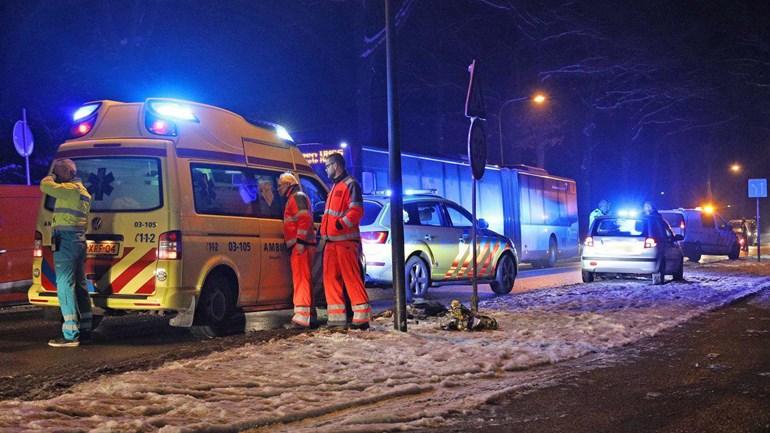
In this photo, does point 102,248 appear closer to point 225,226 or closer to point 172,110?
point 225,226

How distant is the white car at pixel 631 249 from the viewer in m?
15.8

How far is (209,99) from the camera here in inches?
1252

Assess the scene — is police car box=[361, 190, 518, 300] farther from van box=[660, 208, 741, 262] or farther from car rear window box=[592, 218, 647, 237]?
van box=[660, 208, 741, 262]

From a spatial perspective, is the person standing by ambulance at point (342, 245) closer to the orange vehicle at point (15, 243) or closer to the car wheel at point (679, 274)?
the orange vehicle at point (15, 243)

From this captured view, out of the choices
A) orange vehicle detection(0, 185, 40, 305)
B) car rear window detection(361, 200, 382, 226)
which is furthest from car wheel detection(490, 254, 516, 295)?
orange vehicle detection(0, 185, 40, 305)

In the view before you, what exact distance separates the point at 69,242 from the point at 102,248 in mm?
431

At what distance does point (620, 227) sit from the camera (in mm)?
16375

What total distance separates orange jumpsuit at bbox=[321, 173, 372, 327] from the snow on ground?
0.43 m

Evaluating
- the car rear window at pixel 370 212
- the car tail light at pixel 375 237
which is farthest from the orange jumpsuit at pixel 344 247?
the car rear window at pixel 370 212

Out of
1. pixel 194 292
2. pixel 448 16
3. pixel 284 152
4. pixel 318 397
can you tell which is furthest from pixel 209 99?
pixel 318 397

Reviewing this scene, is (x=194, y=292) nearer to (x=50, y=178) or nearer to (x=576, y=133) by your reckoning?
(x=50, y=178)

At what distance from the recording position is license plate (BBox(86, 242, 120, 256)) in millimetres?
7965

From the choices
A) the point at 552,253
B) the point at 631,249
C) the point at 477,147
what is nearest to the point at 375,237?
the point at 477,147

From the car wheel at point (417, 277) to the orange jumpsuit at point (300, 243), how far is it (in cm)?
351
